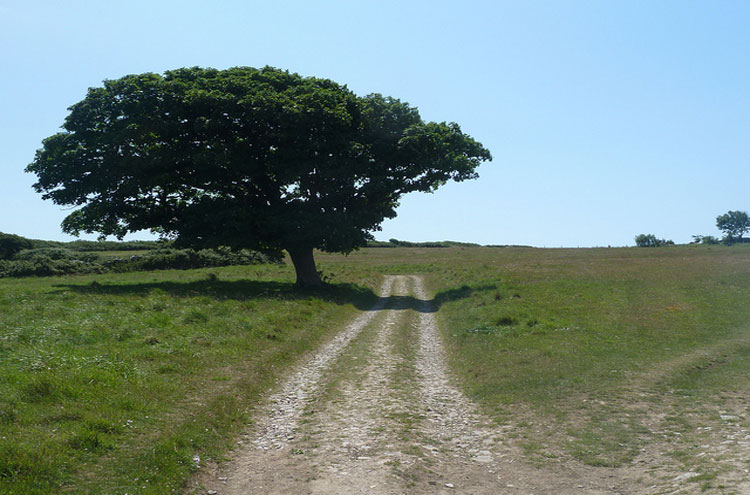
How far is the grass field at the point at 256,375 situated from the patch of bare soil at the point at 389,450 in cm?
51

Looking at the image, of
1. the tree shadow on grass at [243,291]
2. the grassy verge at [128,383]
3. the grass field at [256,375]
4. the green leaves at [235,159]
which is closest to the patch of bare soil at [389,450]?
the grass field at [256,375]

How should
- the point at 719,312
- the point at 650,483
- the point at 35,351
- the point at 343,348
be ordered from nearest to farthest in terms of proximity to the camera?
the point at 650,483
the point at 35,351
the point at 343,348
the point at 719,312

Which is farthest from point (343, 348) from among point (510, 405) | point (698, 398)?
point (698, 398)

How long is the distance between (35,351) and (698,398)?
1743 centimetres

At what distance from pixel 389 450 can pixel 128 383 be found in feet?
22.4

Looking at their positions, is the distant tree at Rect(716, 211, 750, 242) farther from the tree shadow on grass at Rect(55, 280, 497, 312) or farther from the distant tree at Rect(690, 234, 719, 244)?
the tree shadow on grass at Rect(55, 280, 497, 312)

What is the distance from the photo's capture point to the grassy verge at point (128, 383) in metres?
8.41

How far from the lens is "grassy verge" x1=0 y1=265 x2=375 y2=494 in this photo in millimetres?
8414

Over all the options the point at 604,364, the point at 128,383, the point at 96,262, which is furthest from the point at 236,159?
the point at 96,262

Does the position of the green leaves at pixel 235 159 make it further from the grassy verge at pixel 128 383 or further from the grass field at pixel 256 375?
the grassy verge at pixel 128 383

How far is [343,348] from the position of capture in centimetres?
2056

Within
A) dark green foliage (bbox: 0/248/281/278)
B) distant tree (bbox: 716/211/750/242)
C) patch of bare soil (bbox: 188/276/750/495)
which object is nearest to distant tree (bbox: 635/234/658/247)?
distant tree (bbox: 716/211/750/242)

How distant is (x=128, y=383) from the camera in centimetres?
1264

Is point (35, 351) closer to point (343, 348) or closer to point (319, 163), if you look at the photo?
point (343, 348)
